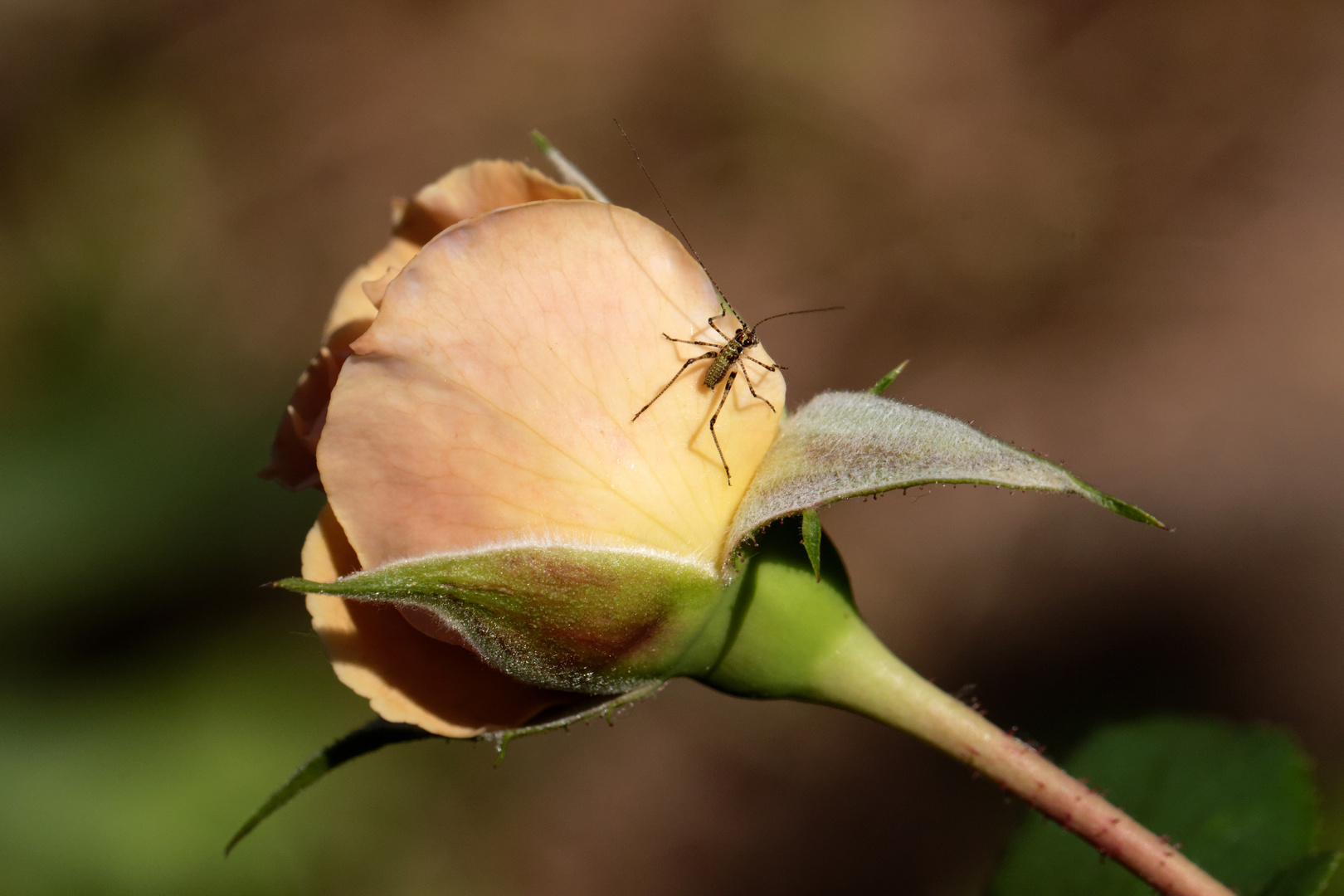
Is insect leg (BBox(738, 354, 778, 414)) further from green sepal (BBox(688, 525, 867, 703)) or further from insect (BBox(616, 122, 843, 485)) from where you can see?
green sepal (BBox(688, 525, 867, 703))

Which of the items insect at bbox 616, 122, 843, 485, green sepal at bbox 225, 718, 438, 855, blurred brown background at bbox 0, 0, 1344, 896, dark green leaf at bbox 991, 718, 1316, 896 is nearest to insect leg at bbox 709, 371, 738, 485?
insect at bbox 616, 122, 843, 485

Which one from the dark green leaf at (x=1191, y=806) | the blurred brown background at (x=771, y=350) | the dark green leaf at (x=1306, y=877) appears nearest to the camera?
the dark green leaf at (x=1306, y=877)

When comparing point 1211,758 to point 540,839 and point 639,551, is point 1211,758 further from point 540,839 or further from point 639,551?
point 540,839

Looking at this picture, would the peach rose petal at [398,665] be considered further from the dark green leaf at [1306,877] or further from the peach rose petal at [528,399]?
the dark green leaf at [1306,877]

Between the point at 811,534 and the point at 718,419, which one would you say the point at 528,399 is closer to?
the point at 718,419

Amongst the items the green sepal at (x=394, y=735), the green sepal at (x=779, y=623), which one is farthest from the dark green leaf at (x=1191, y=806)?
the green sepal at (x=394, y=735)

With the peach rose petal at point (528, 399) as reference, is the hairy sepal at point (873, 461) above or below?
below

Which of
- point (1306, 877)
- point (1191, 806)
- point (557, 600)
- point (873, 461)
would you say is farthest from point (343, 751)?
point (1191, 806)
